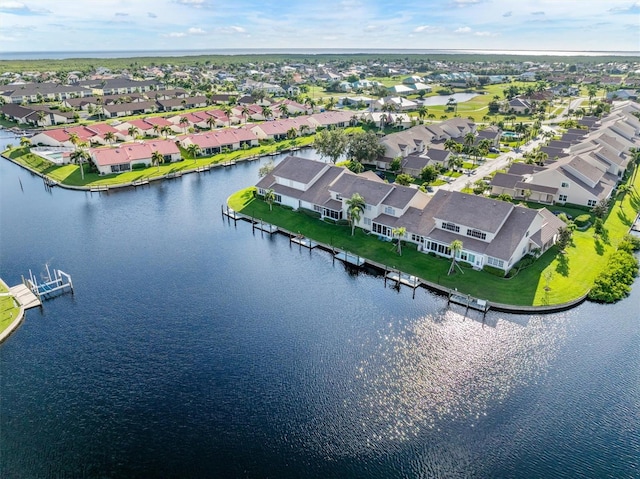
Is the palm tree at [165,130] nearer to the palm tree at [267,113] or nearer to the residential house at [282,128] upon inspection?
the residential house at [282,128]

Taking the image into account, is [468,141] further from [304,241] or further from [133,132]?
[133,132]

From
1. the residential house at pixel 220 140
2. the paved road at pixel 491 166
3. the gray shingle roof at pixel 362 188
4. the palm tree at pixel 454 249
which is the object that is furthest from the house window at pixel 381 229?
the residential house at pixel 220 140

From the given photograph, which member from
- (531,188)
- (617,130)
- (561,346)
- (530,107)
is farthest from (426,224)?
(530,107)

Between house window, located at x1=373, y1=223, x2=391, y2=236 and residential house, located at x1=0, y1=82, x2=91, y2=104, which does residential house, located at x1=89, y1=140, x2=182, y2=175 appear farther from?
residential house, located at x1=0, y1=82, x2=91, y2=104

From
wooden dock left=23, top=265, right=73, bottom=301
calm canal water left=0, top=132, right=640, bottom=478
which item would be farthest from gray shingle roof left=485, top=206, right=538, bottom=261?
wooden dock left=23, top=265, right=73, bottom=301

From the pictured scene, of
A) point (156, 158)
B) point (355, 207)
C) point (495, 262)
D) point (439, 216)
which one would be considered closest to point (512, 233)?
point (495, 262)

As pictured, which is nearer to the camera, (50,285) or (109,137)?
(50,285)
